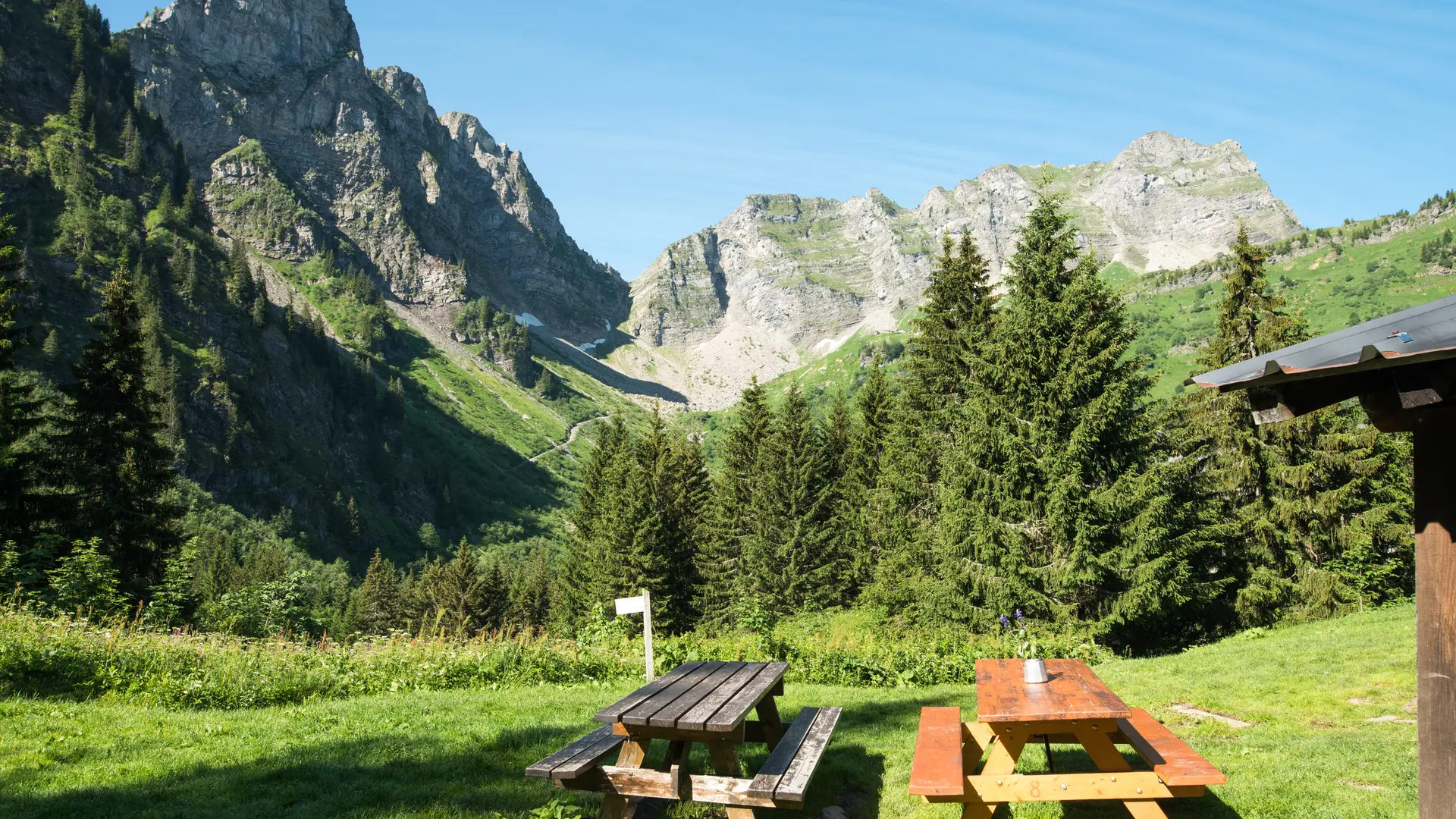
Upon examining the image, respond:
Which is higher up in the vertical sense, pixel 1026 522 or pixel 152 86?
pixel 152 86

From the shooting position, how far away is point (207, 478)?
102m

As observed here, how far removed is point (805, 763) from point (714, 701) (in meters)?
0.79

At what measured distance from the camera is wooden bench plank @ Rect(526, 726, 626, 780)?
497cm

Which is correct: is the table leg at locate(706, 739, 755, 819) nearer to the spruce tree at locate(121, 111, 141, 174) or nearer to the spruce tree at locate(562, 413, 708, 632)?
the spruce tree at locate(562, 413, 708, 632)

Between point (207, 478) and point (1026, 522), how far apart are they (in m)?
113

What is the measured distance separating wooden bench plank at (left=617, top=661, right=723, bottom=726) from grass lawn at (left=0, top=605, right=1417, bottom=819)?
94 cm

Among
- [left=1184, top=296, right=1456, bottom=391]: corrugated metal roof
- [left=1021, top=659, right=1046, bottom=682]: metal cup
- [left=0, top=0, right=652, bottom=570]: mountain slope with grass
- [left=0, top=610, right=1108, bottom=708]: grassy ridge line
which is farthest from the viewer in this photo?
[left=0, top=0, right=652, bottom=570]: mountain slope with grass

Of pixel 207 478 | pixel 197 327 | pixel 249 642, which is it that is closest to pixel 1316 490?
pixel 249 642

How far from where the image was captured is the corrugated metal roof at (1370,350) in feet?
9.11

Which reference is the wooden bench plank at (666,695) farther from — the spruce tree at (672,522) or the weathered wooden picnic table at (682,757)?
the spruce tree at (672,522)

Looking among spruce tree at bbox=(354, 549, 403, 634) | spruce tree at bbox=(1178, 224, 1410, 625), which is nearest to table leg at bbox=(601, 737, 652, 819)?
spruce tree at bbox=(1178, 224, 1410, 625)

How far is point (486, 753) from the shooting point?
752cm

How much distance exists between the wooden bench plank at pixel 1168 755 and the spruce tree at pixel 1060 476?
12.6 m

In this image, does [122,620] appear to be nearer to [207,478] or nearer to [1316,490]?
[1316,490]
